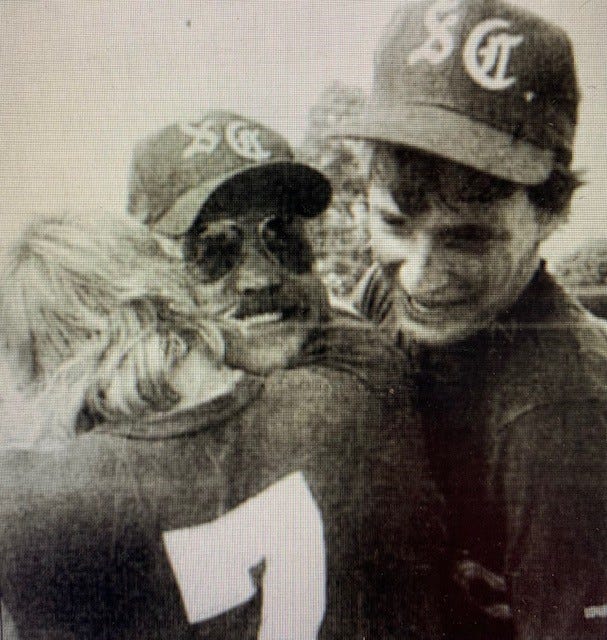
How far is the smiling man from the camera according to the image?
1586 millimetres

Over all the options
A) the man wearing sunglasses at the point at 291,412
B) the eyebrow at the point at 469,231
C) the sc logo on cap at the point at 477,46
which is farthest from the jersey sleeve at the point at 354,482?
the sc logo on cap at the point at 477,46

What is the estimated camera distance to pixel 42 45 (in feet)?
5.24

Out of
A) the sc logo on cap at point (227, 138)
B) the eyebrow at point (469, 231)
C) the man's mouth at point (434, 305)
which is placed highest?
the sc logo on cap at point (227, 138)

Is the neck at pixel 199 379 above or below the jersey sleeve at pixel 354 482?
above

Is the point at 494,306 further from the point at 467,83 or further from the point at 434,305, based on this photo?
the point at 467,83

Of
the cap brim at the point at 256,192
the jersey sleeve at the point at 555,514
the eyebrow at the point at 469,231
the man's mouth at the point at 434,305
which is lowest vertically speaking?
the jersey sleeve at the point at 555,514

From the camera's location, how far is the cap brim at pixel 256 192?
62.3 inches

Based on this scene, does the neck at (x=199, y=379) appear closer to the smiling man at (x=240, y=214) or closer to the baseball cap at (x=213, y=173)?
the smiling man at (x=240, y=214)

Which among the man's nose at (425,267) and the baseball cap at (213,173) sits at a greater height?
the baseball cap at (213,173)

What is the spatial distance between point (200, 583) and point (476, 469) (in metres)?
0.56

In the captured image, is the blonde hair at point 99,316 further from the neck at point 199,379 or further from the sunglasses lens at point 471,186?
the sunglasses lens at point 471,186

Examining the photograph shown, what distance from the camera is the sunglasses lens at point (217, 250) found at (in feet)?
5.22

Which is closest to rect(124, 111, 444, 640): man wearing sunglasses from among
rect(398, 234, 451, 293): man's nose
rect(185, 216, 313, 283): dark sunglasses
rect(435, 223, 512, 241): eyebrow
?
rect(185, 216, 313, 283): dark sunglasses

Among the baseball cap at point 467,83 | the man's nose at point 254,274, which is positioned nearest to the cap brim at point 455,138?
the baseball cap at point 467,83
